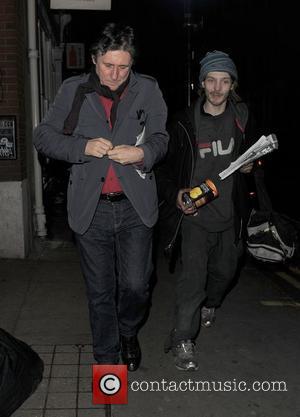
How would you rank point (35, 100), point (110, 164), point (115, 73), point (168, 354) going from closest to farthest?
point (115, 73), point (110, 164), point (168, 354), point (35, 100)

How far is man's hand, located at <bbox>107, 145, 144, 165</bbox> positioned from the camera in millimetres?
2908

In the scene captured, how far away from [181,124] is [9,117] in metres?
3.34

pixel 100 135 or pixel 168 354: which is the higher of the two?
pixel 100 135

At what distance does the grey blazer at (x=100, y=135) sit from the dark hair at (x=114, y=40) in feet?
0.76

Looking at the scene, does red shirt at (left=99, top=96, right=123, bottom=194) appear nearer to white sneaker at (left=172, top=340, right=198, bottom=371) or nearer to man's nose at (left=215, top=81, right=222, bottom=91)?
man's nose at (left=215, top=81, right=222, bottom=91)

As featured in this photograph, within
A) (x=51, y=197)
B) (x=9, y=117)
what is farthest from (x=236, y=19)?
(x=9, y=117)

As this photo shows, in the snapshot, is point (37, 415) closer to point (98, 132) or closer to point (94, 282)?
point (94, 282)

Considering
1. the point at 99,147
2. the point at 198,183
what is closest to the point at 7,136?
the point at 198,183

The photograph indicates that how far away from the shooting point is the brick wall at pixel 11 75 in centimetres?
612

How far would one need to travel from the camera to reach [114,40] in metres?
2.98

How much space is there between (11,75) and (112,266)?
3.74m

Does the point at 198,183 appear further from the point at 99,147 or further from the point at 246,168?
the point at 99,147

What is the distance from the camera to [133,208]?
130 inches

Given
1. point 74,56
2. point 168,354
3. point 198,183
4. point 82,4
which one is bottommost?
point 168,354
